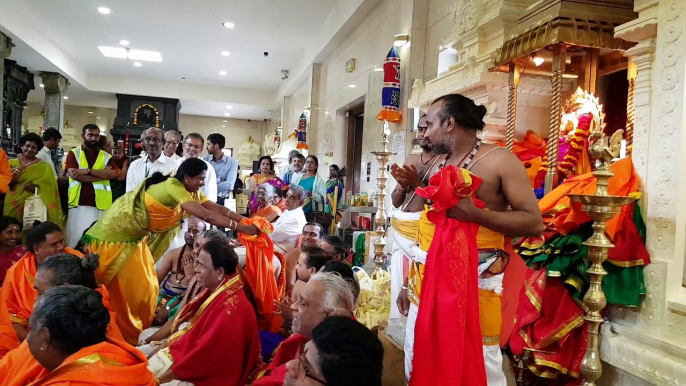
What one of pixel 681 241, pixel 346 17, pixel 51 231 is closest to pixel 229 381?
pixel 51 231

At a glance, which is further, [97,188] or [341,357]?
[97,188]

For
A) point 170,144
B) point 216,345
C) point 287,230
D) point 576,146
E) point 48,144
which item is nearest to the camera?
point 216,345

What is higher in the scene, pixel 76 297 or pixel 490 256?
pixel 490 256

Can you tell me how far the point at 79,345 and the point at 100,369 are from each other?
0.15 meters

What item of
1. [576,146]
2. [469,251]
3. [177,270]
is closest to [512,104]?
[576,146]

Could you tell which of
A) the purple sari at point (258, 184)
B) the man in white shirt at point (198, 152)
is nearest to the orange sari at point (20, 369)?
the man in white shirt at point (198, 152)

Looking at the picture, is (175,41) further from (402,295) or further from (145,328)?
(402,295)

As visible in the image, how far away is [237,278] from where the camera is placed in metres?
2.62

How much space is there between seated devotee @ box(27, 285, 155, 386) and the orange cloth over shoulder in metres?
2.04

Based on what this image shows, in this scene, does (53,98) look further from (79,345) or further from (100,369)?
(100,369)

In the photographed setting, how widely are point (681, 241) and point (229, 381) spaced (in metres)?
2.24

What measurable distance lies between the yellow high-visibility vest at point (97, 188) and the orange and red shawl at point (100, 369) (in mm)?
3789

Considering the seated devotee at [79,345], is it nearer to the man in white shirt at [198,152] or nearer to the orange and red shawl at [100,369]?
the orange and red shawl at [100,369]

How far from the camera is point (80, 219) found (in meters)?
5.15
